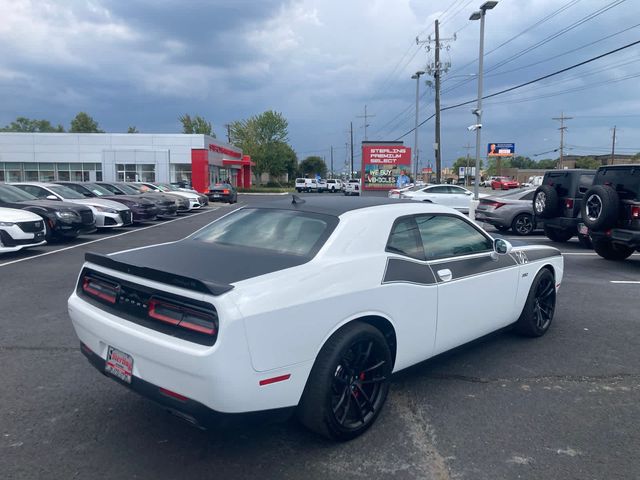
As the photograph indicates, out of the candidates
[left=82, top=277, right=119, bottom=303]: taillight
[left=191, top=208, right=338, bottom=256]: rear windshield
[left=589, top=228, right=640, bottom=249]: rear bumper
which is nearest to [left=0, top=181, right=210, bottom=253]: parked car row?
[left=191, top=208, right=338, bottom=256]: rear windshield

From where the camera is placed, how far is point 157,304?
3127mm

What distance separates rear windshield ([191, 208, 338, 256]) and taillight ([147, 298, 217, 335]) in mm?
902

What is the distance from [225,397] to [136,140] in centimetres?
4890

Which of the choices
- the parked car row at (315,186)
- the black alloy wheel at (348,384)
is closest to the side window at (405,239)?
the black alloy wheel at (348,384)

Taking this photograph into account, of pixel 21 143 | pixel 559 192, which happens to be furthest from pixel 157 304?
pixel 21 143

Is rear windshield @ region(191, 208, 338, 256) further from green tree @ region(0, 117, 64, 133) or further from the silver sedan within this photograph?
green tree @ region(0, 117, 64, 133)

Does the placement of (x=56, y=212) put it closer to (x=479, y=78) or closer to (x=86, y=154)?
(x=479, y=78)

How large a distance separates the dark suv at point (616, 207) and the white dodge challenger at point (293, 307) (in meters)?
6.22

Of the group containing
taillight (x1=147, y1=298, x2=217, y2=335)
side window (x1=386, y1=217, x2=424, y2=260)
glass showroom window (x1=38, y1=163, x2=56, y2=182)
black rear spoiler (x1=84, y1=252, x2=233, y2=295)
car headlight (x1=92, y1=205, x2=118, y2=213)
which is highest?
glass showroom window (x1=38, y1=163, x2=56, y2=182)

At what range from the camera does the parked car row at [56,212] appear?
10789 mm

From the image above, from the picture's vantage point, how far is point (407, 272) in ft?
12.5

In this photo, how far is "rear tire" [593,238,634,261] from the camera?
10.9m

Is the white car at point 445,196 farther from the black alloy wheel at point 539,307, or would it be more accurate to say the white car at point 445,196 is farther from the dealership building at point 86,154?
the dealership building at point 86,154

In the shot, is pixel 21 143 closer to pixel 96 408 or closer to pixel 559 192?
pixel 559 192
